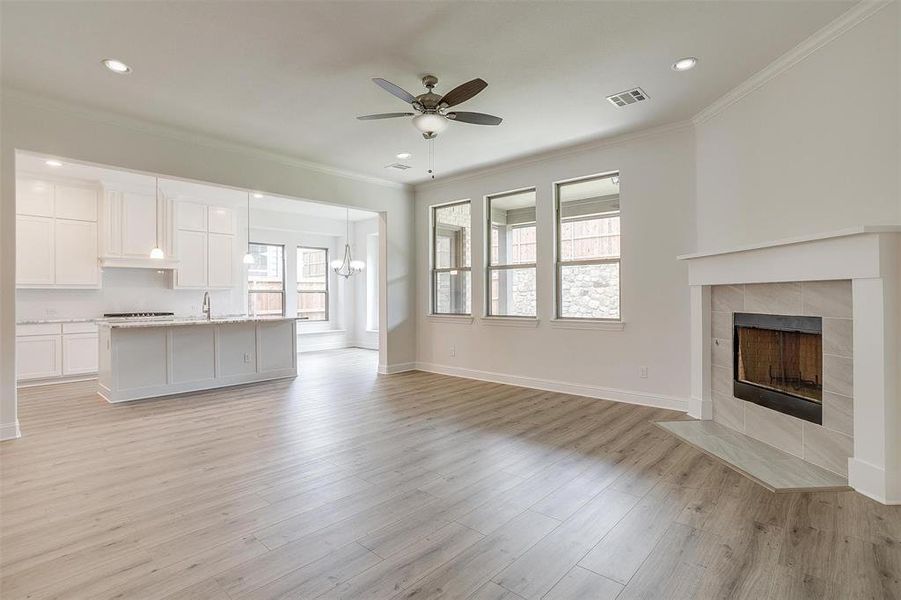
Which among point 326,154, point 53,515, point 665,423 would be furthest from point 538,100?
point 53,515

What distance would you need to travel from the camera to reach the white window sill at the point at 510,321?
5.93 m

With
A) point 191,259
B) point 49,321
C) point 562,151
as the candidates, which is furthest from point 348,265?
point 562,151

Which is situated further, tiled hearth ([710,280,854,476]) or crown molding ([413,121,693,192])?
crown molding ([413,121,693,192])

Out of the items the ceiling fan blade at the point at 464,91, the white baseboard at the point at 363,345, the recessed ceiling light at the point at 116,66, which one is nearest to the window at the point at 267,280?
the white baseboard at the point at 363,345

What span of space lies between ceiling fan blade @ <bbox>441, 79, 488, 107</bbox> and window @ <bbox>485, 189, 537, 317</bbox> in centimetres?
285

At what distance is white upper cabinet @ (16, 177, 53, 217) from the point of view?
251 inches

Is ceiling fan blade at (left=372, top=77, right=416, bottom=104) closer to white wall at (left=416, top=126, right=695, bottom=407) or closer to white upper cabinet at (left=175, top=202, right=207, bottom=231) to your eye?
white wall at (left=416, top=126, right=695, bottom=407)

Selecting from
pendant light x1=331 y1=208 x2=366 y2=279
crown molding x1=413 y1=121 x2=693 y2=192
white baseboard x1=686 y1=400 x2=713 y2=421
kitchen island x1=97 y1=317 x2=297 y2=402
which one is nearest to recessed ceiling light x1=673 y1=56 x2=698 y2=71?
crown molding x1=413 y1=121 x2=693 y2=192

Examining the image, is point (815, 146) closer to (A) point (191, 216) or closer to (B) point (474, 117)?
(B) point (474, 117)

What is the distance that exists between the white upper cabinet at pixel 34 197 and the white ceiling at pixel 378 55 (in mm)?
3608

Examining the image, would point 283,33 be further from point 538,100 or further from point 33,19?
point 538,100

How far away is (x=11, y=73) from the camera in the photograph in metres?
3.55

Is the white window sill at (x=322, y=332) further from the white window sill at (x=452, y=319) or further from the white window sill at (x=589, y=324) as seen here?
the white window sill at (x=589, y=324)

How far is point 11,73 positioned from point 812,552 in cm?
627
